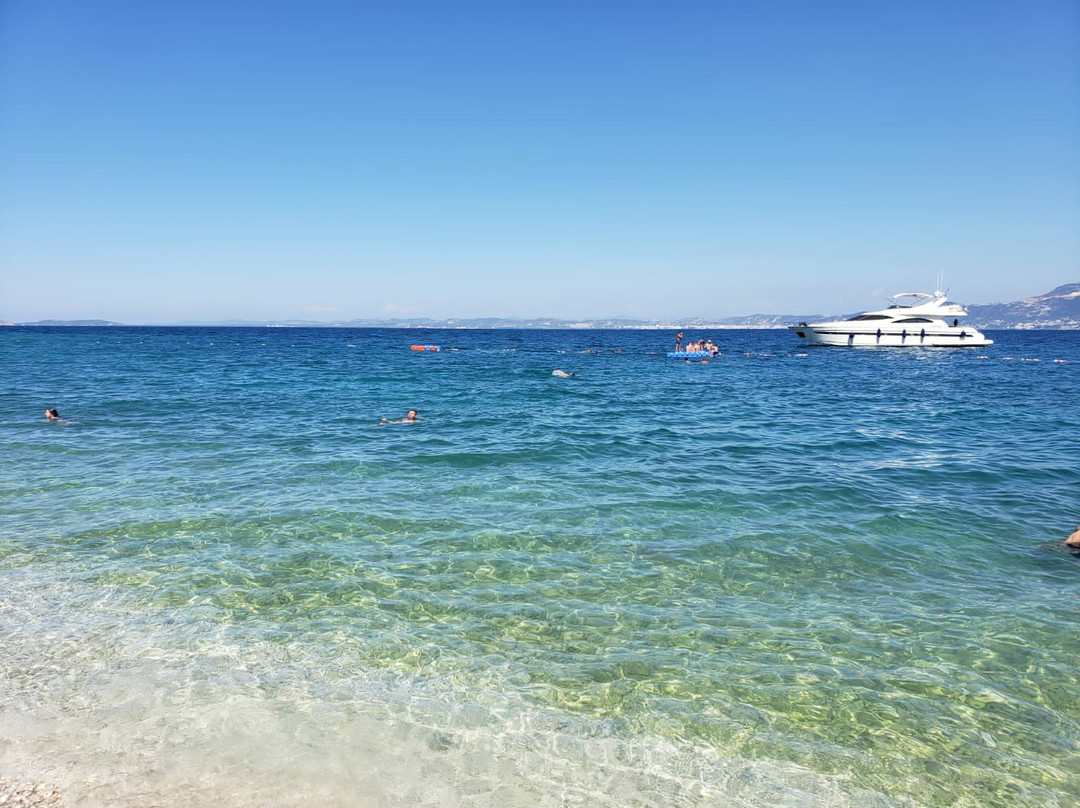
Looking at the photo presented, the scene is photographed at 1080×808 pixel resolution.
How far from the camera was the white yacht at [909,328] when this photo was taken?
75375 millimetres

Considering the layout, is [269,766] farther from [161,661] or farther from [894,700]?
[894,700]

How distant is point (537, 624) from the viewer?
780 centimetres

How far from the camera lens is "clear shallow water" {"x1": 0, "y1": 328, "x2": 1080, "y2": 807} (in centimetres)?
523

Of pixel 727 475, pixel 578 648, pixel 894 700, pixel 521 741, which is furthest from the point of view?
pixel 727 475

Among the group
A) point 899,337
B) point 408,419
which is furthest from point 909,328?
point 408,419

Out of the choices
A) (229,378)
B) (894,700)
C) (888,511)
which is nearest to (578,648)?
(894,700)

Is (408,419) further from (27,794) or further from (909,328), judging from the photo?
(909,328)

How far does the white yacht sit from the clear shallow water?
6499 cm

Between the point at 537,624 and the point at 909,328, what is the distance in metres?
83.6

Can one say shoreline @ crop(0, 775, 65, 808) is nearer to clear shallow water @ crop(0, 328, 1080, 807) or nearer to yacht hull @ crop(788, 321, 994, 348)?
clear shallow water @ crop(0, 328, 1080, 807)

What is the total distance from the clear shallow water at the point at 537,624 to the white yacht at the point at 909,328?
65.0 meters

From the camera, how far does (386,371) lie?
154 feet

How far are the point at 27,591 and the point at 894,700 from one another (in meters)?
11.2

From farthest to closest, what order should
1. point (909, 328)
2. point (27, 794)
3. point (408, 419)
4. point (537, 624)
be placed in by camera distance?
point (909, 328), point (408, 419), point (537, 624), point (27, 794)
